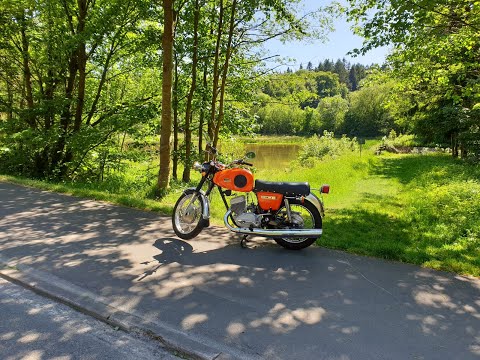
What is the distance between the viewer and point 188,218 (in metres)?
5.39

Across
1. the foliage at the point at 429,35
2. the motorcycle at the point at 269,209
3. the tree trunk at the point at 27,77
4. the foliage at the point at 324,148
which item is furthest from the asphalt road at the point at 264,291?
the foliage at the point at 324,148

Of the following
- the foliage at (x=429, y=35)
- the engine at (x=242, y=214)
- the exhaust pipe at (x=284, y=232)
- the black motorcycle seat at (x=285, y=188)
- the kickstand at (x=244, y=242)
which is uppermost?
the foliage at (x=429, y=35)

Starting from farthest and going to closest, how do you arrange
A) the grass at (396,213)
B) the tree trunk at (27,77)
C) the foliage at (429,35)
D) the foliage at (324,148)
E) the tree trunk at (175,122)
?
the foliage at (324,148) → the tree trunk at (175,122) → the tree trunk at (27,77) → the foliage at (429,35) → the grass at (396,213)

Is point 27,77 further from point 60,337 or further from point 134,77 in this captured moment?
point 60,337

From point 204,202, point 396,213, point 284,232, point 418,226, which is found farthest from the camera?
point 396,213

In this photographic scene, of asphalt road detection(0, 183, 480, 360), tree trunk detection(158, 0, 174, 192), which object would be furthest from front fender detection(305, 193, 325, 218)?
tree trunk detection(158, 0, 174, 192)

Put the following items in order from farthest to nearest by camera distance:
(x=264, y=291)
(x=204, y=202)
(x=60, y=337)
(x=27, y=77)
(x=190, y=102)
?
(x=27, y=77)
(x=190, y=102)
(x=204, y=202)
(x=264, y=291)
(x=60, y=337)

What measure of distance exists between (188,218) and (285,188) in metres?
1.57

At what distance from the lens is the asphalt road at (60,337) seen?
267cm

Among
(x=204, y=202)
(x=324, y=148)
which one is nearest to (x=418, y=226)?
(x=204, y=202)

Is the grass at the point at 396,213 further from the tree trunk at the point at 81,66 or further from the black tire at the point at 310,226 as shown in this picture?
the tree trunk at the point at 81,66

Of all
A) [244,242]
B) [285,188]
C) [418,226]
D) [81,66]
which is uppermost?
[81,66]

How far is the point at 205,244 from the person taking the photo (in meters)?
5.02

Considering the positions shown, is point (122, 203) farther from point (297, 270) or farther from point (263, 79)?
point (263, 79)
